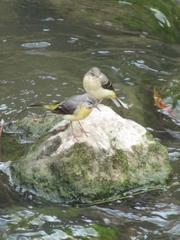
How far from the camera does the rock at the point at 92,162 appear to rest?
21.5 ft

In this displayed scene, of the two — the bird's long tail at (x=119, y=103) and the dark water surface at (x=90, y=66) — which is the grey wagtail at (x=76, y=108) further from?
the bird's long tail at (x=119, y=103)

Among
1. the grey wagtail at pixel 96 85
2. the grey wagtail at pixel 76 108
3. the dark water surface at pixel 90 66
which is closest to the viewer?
the dark water surface at pixel 90 66

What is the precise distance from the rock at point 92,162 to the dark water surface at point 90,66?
0.60ft

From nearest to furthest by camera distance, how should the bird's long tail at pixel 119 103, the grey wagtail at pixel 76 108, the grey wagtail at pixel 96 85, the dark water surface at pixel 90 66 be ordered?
the dark water surface at pixel 90 66 → the grey wagtail at pixel 76 108 → the grey wagtail at pixel 96 85 → the bird's long tail at pixel 119 103

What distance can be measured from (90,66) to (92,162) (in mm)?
3996

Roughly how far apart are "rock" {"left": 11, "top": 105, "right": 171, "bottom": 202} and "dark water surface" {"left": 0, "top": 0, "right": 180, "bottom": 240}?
184mm

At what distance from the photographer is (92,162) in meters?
6.59

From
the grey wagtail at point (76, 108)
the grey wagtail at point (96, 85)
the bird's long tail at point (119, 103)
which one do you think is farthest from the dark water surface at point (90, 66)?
the grey wagtail at point (96, 85)

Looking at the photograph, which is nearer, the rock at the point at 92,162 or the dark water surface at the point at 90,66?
the dark water surface at the point at 90,66

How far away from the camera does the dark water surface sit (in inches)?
235

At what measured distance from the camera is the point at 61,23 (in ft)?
39.6

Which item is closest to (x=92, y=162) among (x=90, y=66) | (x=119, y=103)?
(x=119, y=103)

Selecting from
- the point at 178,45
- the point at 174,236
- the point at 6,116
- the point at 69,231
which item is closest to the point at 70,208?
the point at 69,231

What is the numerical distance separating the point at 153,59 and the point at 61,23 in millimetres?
2208
